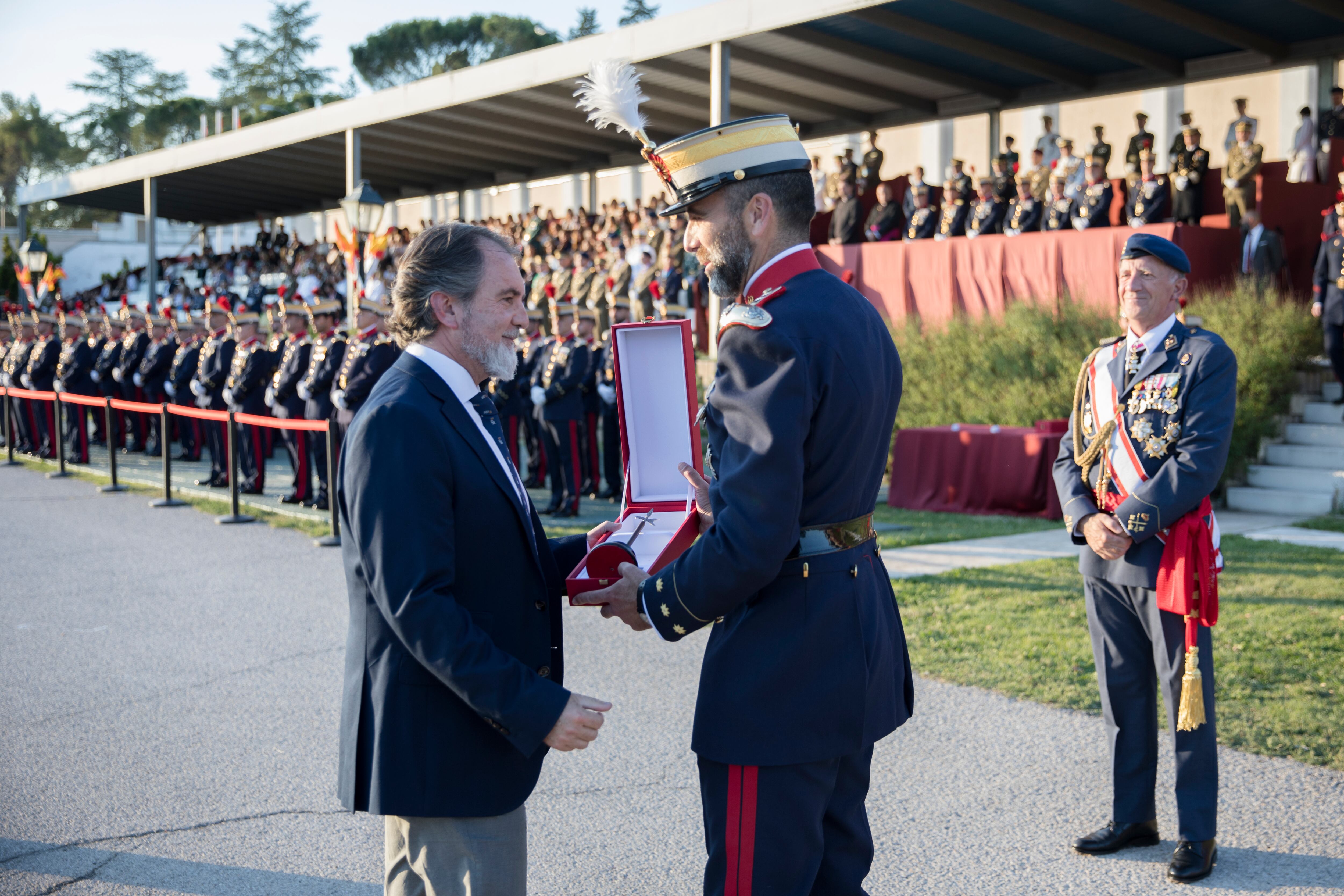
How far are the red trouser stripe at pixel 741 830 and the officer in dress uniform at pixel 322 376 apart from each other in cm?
982

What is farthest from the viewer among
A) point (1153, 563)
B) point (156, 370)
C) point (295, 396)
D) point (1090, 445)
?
point (156, 370)

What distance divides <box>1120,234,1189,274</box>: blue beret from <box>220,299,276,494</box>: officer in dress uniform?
1061 cm

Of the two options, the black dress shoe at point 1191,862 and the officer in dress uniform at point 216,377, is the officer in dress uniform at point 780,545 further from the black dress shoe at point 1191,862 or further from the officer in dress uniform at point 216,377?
the officer in dress uniform at point 216,377

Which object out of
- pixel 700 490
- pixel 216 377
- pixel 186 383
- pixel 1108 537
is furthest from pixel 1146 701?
pixel 186 383

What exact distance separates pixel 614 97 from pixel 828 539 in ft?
3.86

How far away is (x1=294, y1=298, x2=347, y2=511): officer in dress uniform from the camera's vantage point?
11641 mm

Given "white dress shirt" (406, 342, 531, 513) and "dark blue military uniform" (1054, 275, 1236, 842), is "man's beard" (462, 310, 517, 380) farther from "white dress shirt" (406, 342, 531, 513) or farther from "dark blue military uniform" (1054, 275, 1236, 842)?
"dark blue military uniform" (1054, 275, 1236, 842)

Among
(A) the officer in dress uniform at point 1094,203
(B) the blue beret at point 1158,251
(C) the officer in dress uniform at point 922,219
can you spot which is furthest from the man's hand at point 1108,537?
(C) the officer in dress uniform at point 922,219

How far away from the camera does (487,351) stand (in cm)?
231

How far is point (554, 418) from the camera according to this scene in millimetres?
11602

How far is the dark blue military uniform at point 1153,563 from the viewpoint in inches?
131

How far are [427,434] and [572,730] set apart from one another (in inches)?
24.7

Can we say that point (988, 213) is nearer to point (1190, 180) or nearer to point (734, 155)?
point (1190, 180)

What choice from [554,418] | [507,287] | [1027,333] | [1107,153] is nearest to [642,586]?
[507,287]
